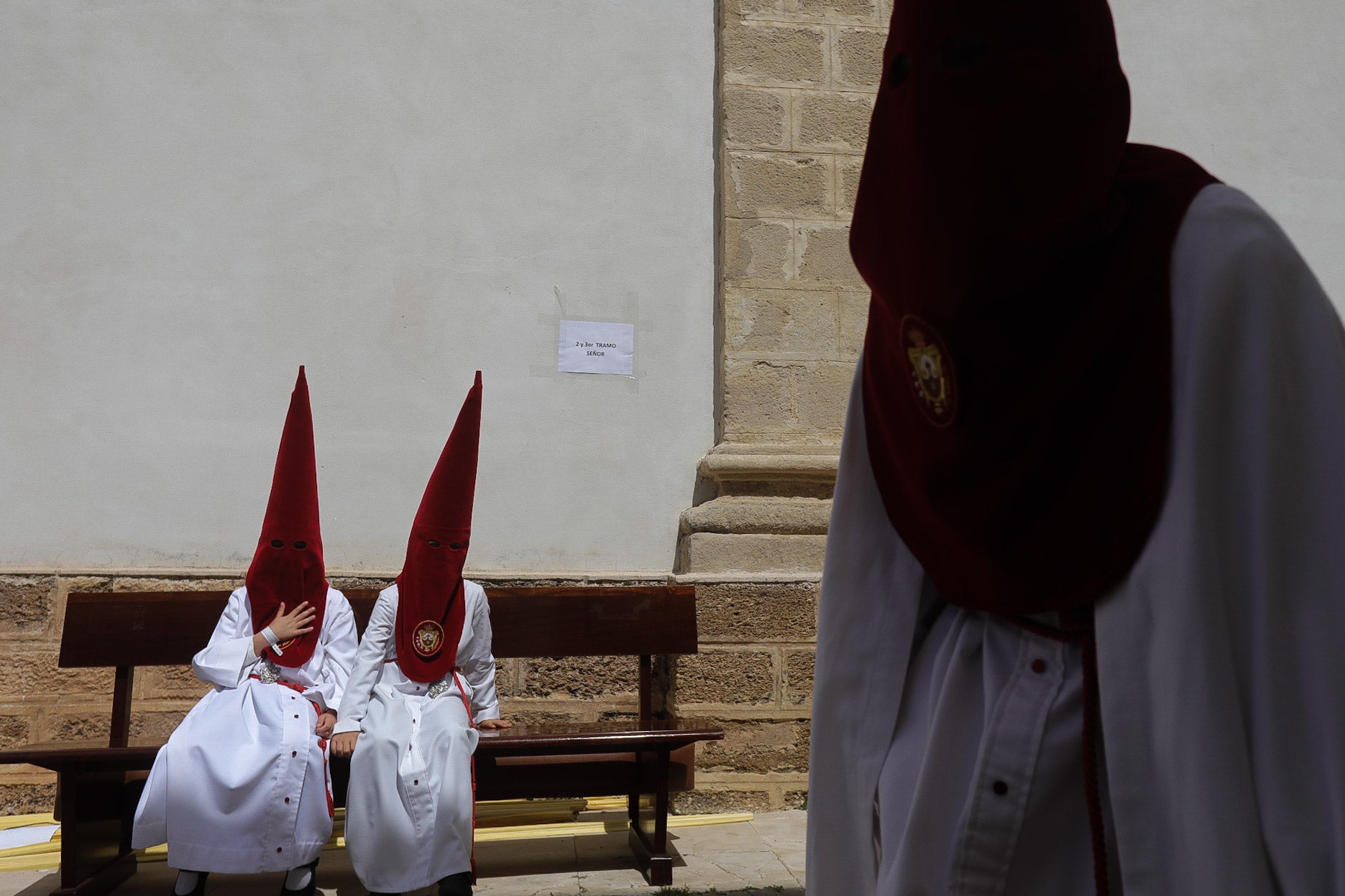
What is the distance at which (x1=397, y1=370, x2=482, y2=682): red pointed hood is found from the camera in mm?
3809

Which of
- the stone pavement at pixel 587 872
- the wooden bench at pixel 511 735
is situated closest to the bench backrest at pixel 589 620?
the wooden bench at pixel 511 735

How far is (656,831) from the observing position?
383 cm

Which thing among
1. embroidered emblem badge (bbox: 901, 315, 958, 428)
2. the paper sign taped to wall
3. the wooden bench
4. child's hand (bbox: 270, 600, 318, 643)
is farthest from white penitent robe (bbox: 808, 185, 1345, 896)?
the paper sign taped to wall

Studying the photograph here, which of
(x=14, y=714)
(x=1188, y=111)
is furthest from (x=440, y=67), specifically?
(x=1188, y=111)

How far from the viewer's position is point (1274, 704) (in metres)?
0.84

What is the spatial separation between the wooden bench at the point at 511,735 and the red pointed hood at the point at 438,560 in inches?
15.2

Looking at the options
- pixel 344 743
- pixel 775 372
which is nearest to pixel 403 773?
pixel 344 743

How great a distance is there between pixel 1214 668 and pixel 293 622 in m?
3.45

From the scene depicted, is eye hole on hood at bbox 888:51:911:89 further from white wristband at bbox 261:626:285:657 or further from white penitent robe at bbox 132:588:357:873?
white wristband at bbox 261:626:285:657

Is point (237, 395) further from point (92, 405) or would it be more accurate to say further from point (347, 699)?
point (347, 699)

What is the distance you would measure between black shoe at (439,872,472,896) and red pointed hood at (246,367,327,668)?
3.19 feet

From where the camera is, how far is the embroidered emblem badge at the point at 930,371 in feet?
3.39

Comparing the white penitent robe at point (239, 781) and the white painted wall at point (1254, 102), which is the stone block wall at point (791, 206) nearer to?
the white painted wall at point (1254, 102)

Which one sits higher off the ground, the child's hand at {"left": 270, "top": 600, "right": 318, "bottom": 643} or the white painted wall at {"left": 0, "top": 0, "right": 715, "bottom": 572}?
the white painted wall at {"left": 0, "top": 0, "right": 715, "bottom": 572}
